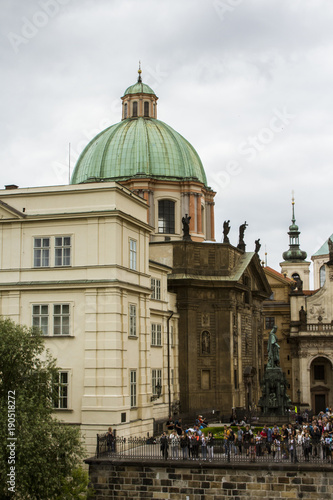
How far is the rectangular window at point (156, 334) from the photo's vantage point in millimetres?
48781

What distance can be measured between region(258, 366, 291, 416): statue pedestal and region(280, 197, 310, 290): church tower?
5595 cm

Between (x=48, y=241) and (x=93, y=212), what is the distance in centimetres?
292

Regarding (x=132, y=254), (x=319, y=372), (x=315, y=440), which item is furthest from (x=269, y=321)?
(x=315, y=440)

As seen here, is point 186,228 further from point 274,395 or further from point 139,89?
point 139,89

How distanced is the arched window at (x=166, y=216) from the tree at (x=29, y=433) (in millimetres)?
29861

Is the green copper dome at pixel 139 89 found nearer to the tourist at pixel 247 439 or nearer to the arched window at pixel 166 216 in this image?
the arched window at pixel 166 216

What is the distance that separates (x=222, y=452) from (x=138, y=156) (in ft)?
105

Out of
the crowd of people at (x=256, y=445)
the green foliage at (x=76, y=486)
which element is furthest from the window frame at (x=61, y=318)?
the green foliage at (x=76, y=486)

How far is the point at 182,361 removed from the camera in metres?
54.4

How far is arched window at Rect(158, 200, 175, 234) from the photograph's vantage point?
6069 centimetres

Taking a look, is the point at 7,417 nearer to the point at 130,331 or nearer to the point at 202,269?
the point at 130,331

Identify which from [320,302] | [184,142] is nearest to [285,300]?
[320,302]

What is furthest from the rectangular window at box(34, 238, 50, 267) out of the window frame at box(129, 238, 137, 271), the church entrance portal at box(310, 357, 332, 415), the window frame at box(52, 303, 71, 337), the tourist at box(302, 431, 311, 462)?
the church entrance portal at box(310, 357, 332, 415)

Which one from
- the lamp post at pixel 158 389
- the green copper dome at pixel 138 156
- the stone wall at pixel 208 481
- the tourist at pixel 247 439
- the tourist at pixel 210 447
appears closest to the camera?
the stone wall at pixel 208 481
